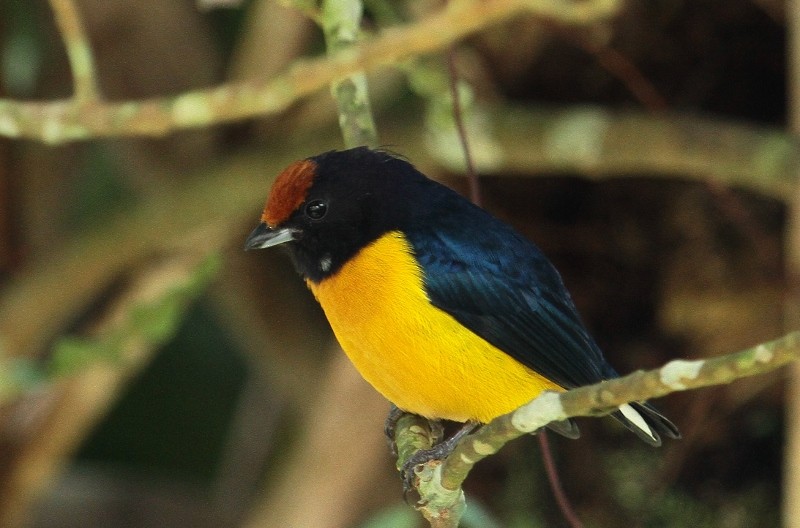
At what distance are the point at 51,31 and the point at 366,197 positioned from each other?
316 cm

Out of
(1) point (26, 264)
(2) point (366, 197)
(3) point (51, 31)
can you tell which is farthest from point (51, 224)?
(2) point (366, 197)

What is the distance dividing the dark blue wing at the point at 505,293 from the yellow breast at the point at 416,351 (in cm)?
4

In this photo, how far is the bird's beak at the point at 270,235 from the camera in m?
3.12

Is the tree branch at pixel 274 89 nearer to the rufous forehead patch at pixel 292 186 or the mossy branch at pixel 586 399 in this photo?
the rufous forehead patch at pixel 292 186

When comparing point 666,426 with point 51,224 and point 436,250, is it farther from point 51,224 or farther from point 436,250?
point 51,224

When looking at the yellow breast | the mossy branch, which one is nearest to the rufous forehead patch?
the yellow breast

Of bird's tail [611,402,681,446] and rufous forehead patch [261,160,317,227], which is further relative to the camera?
rufous forehead patch [261,160,317,227]

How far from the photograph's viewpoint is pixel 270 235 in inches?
123

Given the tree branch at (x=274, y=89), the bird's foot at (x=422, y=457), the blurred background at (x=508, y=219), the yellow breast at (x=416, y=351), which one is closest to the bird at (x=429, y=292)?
the yellow breast at (x=416, y=351)

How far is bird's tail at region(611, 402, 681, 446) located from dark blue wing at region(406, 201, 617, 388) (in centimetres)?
11

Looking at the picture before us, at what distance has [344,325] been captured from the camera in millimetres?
2955

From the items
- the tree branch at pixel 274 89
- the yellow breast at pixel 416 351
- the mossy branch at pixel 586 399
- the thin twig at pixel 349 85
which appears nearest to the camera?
the mossy branch at pixel 586 399

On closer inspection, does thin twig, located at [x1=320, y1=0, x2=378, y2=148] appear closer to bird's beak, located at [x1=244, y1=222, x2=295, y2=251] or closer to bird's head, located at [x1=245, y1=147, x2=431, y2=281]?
bird's head, located at [x1=245, y1=147, x2=431, y2=281]

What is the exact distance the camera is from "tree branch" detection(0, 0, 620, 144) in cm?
256
